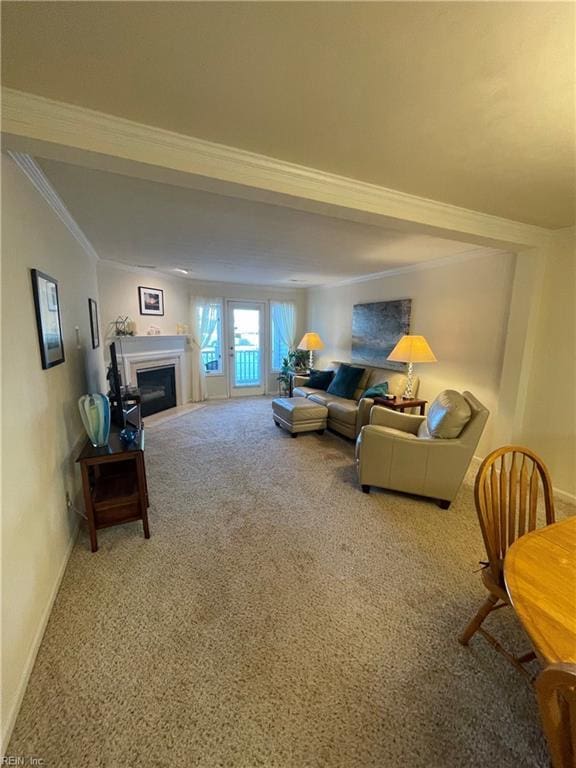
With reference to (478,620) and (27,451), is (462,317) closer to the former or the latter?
(478,620)

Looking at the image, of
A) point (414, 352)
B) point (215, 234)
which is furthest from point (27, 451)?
point (414, 352)

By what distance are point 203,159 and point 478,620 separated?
2.47 metres

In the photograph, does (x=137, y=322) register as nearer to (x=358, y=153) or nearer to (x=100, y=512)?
(x=100, y=512)

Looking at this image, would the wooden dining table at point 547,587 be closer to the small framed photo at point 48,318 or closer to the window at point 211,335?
the small framed photo at point 48,318

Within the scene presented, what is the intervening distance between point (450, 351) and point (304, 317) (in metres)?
3.67

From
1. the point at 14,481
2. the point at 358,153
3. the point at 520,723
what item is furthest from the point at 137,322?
the point at 520,723

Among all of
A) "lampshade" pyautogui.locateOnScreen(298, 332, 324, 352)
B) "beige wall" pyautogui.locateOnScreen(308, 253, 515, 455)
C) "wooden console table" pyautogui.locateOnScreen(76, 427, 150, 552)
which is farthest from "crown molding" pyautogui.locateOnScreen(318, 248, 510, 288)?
"wooden console table" pyautogui.locateOnScreen(76, 427, 150, 552)

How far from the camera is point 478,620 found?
1390 millimetres

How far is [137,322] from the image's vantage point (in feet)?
15.5

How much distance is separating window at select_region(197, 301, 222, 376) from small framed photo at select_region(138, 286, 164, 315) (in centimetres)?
76

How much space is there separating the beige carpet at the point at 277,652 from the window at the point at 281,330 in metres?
4.53

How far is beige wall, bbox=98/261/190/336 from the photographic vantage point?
13.9 feet

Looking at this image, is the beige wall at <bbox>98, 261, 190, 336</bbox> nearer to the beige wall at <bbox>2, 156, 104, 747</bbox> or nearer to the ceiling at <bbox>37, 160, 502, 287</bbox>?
the ceiling at <bbox>37, 160, 502, 287</bbox>

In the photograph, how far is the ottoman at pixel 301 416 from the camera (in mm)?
4074
